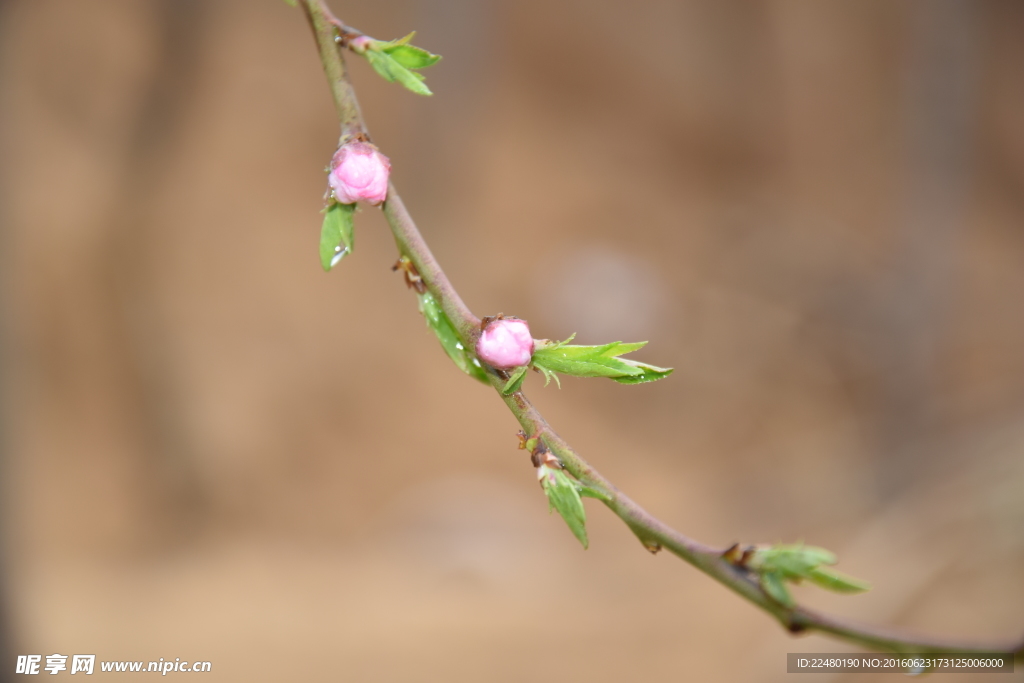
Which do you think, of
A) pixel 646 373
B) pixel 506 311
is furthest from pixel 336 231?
pixel 506 311

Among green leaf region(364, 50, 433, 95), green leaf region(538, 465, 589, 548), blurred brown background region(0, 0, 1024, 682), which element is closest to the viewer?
green leaf region(538, 465, 589, 548)

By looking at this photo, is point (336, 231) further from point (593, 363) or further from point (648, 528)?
point (648, 528)

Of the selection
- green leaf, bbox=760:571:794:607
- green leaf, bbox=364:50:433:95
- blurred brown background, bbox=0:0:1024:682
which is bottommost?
green leaf, bbox=760:571:794:607

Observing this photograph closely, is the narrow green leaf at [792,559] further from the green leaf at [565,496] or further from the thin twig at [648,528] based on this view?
the green leaf at [565,496]

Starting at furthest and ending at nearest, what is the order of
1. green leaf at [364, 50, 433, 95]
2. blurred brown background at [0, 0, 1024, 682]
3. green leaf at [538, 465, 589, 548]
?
blurred brown background at [0, 0, 1024, 682], green leaf at [364, 50, 433, 95], green leaf at [538, 465, 589, 548]

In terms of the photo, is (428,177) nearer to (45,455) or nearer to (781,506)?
(45,455)

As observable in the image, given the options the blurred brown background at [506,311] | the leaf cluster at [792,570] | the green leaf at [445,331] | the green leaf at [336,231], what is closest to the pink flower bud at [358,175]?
the green leaf at [336,231]

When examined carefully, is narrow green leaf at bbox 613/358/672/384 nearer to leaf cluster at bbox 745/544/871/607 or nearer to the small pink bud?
leaf cluster at bbox 745/544/871/607

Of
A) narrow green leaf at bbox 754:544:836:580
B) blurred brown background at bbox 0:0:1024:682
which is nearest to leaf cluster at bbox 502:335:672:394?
narrow green leaf at bbox 754:544:836:580
